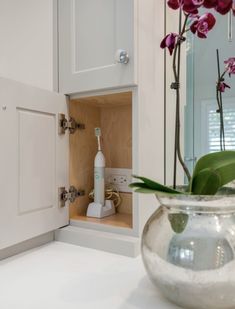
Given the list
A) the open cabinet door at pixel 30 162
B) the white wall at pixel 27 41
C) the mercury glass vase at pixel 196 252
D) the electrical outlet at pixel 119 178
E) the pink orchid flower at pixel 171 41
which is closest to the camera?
the mercury glass vase at pixel 196 252

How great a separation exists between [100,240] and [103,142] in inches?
18.7

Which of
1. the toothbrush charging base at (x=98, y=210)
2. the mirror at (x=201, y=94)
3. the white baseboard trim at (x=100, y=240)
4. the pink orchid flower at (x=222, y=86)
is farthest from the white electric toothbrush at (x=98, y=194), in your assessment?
the pink orchid flower at (x=222, y=86)

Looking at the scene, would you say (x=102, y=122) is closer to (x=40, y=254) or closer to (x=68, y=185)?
(x=68, y=185)

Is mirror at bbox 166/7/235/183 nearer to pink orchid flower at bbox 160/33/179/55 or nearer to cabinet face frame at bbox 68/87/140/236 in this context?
cabinet face frame at bbox 68/87/140/236

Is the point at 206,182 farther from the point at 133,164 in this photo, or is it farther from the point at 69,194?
the point at 69,194

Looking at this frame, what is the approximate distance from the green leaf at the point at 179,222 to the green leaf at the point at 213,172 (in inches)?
2.2

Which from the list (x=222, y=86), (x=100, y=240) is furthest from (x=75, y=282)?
(x=222, y=86)

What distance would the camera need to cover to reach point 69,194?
1.04 meters

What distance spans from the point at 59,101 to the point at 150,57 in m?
0.36

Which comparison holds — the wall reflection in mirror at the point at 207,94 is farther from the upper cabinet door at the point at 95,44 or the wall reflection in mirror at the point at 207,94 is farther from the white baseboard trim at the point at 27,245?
the white baseboard trim at the point at 27,245

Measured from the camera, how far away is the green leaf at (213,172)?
54 centimetres

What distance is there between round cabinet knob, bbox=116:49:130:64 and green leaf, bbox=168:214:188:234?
1.72 ft

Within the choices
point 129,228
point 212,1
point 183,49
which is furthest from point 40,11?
point 129,228

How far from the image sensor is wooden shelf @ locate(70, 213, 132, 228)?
0.98 m
